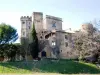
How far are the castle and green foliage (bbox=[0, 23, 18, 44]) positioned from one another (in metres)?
4.20

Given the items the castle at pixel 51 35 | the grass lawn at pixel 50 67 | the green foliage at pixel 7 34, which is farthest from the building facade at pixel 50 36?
the grass lawn at pixel 50 67

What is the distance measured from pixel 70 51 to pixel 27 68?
1697 centimetres

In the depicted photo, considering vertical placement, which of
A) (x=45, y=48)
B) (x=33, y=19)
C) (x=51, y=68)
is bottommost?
(x=51, y=68)

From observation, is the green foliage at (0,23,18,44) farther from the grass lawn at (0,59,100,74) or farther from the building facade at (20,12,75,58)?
the grass lawn at (0,59,100,74)

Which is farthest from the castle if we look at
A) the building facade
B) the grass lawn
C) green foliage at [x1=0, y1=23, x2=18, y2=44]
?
the grass lawn

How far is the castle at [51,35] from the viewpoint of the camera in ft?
198

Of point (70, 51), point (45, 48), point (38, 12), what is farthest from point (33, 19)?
point (70, 51)

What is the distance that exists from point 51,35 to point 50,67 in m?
18.7

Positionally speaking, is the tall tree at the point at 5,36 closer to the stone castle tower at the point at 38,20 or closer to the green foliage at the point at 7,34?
the green foliage at the point at 7,34

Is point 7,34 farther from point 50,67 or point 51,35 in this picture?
point 50,67

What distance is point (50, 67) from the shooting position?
148 feet

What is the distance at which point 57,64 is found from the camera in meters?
47.2

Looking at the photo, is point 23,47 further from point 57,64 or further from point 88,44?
point 88,44

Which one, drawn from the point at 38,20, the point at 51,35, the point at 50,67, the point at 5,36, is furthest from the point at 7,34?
the point at 38,20
